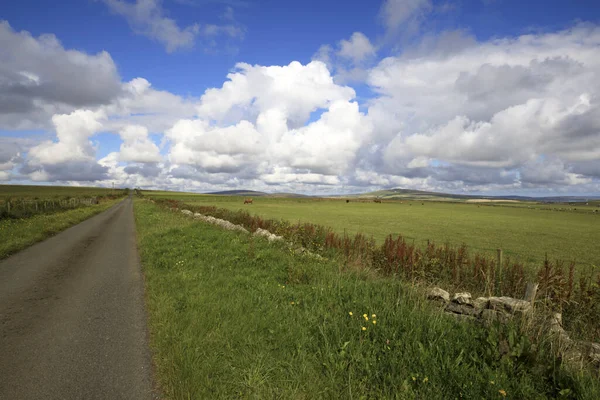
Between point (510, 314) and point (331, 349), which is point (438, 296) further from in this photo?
point (331, 349)

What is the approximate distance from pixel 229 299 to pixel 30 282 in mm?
7395

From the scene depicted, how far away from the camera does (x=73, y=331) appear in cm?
616

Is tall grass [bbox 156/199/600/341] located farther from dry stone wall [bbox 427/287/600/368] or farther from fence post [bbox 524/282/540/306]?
dry stone wall [bbox 427/287/600/368]

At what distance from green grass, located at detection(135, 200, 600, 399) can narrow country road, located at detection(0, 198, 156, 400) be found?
1.54 feet

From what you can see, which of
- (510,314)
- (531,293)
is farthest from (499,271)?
(510,314)

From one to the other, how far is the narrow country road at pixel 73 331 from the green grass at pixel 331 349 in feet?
1.54

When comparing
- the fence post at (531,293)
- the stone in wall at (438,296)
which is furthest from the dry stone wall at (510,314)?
the fence post at (531,293)

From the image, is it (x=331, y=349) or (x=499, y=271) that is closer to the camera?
(x=331, y=349)

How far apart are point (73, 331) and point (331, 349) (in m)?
5.40

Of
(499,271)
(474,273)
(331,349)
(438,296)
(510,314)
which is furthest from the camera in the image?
(474,273)

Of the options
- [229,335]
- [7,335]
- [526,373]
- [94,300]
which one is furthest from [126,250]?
[526,373]

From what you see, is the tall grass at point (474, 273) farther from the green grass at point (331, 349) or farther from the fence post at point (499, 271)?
the green grass at point (331, 349)

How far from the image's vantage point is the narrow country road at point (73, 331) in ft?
14.4

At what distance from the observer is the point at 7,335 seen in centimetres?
598
